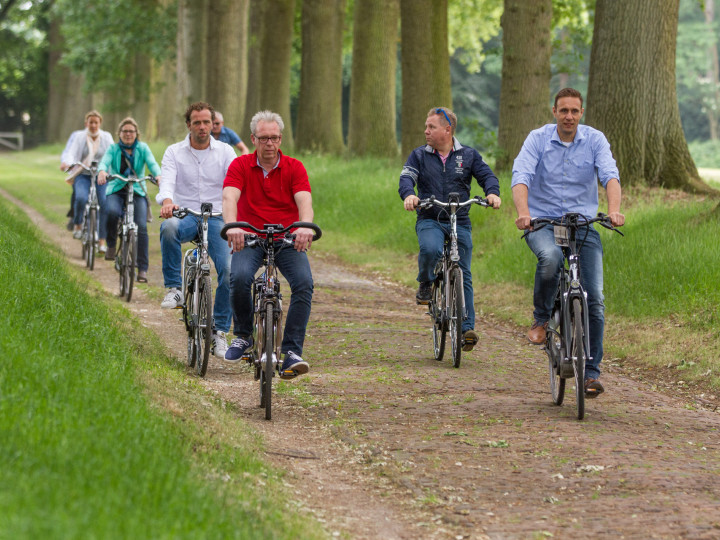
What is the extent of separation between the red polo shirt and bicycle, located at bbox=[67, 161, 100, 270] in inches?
309

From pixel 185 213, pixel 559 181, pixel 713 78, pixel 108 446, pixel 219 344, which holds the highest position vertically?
pixel 713 78

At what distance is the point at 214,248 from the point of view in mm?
9031

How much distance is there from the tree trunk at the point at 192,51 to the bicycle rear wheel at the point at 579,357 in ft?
73.0

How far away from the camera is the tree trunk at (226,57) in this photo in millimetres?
26609

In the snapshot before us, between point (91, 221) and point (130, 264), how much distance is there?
302 cm

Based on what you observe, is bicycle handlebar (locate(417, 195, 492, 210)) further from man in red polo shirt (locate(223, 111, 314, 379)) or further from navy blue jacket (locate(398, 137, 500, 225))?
man in red polo shirt (locate(223, 111, 314, 379))

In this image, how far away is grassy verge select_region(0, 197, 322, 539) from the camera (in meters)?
3.70

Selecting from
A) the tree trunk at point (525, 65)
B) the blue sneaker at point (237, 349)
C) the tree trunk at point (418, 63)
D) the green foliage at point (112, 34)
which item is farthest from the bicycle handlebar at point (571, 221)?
the green foliage at point (112, 34)

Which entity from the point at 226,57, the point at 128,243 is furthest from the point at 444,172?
the point at 226,57

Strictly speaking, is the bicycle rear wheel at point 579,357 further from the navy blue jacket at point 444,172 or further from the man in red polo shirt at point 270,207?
the navy blue jacket at point 444,172

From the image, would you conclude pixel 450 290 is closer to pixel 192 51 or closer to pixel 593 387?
pixel 593 387

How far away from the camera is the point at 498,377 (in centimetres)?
859

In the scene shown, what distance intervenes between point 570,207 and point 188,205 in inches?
133

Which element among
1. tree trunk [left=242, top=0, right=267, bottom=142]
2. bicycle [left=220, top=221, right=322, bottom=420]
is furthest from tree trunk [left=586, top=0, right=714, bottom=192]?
tree trunk [left=242, top=0, right=267, bottom=142]
